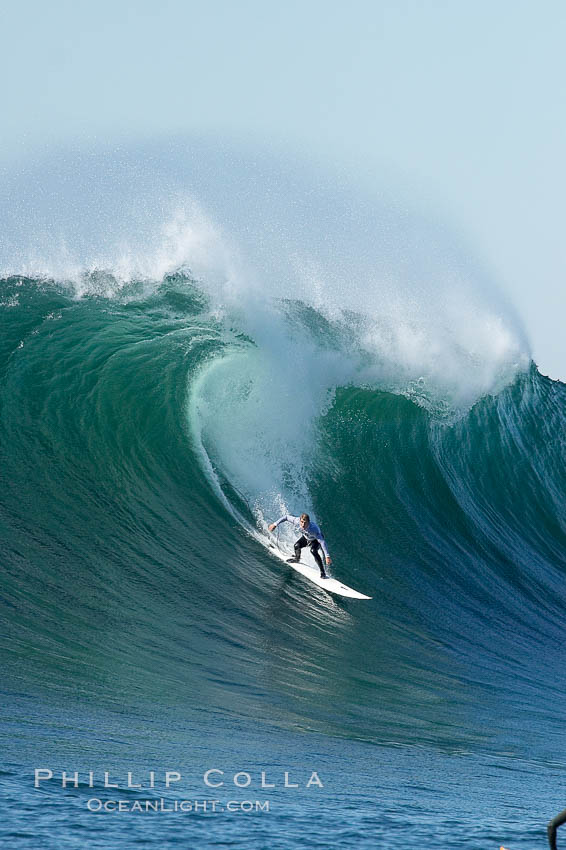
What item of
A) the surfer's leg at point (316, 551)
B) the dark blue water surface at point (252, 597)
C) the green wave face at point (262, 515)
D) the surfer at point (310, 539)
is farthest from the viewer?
the surfer's leg at point (316, 551)

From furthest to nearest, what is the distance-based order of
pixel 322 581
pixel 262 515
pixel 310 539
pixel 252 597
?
1. pixel 262 515
2. pixel 322 581
3. pixel 310 539
4. pixel 252 597

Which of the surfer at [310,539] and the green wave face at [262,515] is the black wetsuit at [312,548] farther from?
the green wave face at [262,515]

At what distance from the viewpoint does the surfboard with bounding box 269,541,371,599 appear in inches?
357

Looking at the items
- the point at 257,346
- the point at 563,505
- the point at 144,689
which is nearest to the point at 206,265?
the point at 257,346

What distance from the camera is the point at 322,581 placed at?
9117 millimetres

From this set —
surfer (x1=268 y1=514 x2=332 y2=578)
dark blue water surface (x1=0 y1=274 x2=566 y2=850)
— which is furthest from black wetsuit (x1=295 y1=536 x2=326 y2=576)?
dark blue water surface (x1=0 y1=274 x2=566 y2=850)

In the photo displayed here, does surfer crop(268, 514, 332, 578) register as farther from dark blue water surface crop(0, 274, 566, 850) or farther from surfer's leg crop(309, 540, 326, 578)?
dark blue water surface crop(0, 274, 566, 850)

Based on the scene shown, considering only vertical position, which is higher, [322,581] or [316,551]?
[316,551]

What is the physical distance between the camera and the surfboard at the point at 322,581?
9.07 metres

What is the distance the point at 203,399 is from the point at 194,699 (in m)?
5.53

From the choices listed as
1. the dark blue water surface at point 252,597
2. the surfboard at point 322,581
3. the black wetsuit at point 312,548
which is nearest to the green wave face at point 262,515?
the dark blue water surface at point 252,597

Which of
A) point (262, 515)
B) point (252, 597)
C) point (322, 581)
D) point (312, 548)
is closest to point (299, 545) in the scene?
point (312, 548)

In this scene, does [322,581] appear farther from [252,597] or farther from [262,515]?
[262,515]

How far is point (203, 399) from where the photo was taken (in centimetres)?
1134
